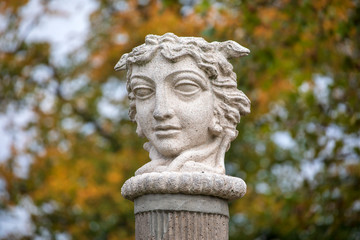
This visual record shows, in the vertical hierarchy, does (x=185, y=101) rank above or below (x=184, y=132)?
above

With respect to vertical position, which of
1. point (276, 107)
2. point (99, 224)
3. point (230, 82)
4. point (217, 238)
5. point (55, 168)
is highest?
point (276, 107)

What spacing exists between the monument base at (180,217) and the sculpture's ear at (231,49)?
1224 mm

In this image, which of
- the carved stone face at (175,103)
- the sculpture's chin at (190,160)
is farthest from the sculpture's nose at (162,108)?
the sculpture's chin at (190,160)

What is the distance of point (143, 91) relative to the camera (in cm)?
524

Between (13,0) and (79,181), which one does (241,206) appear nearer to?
(79,181)

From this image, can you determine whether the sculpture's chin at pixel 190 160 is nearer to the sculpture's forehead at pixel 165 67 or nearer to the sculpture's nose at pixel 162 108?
the sculpture's nose at pixel 162 108

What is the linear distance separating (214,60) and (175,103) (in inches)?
19.2

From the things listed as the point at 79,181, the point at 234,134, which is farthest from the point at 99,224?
the point at 234,134

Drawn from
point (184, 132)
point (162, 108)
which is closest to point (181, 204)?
point (184, 132)

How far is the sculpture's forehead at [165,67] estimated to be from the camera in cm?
513

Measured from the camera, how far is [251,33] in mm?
9852

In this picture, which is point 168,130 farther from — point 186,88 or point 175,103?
point 186,88

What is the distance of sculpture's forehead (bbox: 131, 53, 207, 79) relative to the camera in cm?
513

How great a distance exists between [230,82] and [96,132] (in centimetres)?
966
